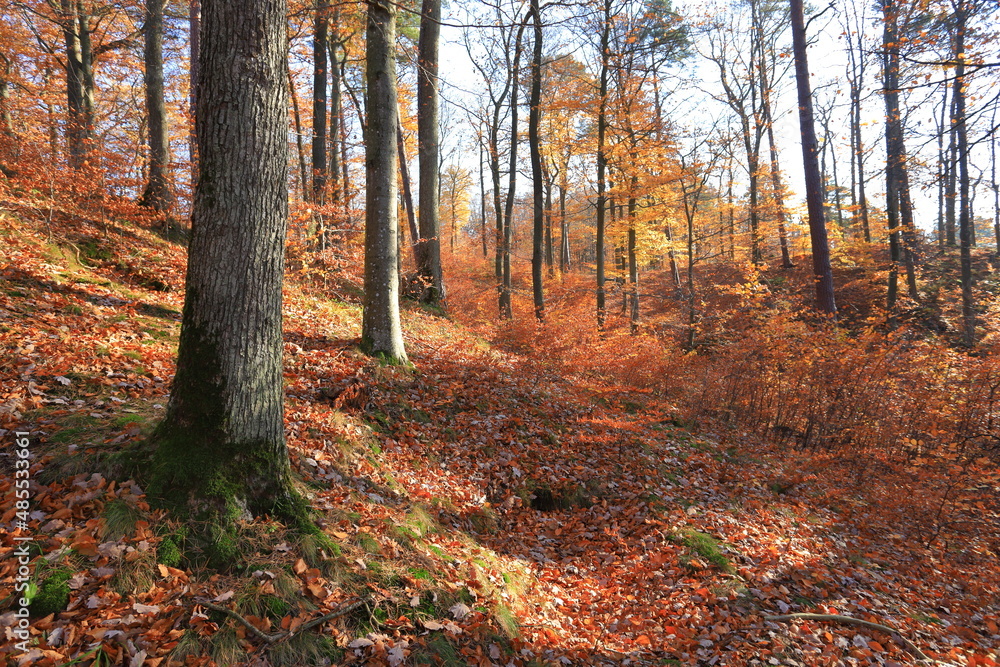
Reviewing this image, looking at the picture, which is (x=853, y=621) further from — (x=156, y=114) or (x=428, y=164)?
(x=156, y=114)

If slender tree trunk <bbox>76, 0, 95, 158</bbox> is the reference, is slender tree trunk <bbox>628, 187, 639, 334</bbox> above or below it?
below

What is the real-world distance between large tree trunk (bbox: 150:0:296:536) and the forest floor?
0.30 meters

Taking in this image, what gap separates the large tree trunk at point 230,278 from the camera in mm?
3158

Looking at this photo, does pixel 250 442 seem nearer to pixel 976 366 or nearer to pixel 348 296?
pixel 348 296

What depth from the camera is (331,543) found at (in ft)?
11.8

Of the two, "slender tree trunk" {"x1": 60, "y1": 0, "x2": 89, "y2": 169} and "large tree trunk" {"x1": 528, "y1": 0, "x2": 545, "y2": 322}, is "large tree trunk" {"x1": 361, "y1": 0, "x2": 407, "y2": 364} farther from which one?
"slender tree trunk" {"x1": 60, "y1": 0, "x2": 89, "y2": 169}

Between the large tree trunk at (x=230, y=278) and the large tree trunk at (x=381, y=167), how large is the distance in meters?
3.41

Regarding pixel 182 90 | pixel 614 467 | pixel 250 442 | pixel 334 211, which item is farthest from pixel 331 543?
pixel 182 90

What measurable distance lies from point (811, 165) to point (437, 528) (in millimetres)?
13506

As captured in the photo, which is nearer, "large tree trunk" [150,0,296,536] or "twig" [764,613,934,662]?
"large tree trunk" [150,0,296,536]

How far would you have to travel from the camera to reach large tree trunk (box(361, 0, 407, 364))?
680 cm

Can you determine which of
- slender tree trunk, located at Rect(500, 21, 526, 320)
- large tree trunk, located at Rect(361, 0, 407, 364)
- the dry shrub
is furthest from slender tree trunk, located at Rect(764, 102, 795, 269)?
large tree trunk, located at Rect(361, 0, 407, 364)

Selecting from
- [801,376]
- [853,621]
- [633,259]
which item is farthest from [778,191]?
[853,621]

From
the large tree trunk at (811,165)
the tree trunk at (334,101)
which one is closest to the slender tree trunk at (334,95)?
the tree trunk at (334,101)
